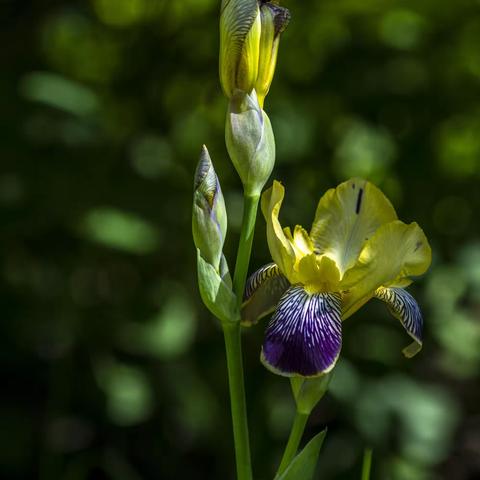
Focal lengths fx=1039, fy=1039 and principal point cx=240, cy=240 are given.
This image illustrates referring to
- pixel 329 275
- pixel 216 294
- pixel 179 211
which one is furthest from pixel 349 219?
pixel 179 211

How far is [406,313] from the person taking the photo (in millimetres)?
1290

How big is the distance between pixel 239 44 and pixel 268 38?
0.05 metres

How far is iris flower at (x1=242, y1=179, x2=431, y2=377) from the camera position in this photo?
3.76 feet

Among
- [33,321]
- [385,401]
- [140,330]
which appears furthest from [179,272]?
[385,401]

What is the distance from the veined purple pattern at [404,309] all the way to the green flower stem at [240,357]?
179mm

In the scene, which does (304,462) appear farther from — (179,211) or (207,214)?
(179,211)

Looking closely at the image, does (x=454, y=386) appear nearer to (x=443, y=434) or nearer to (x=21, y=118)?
(x=443, y=434)

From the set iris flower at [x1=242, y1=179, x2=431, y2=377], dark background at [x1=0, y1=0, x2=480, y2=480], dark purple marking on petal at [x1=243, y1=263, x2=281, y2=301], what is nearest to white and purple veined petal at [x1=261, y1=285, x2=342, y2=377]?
iris flower at [x1=242, y1=179, x2=431, y2=377]

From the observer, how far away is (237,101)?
1256mm

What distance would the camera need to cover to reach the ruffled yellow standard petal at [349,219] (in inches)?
52.8

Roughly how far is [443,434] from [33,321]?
89 centimetres

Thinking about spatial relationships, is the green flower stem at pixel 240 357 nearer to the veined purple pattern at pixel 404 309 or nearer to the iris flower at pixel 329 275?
the iris flower at pixel 329 275

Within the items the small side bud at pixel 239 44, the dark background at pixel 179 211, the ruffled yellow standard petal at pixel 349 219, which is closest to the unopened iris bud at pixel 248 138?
the small side bud at pixel 239 44

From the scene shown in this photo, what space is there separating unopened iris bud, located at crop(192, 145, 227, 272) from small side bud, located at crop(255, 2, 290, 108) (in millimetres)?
120
